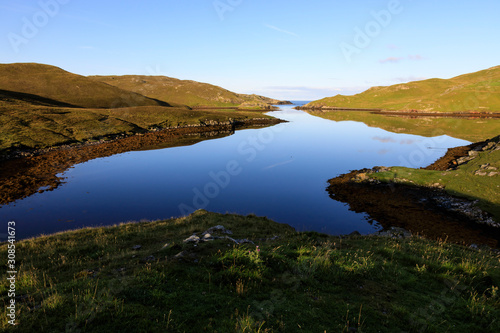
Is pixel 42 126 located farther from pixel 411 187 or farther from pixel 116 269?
pixel 411 187

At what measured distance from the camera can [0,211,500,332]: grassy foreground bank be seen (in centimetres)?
577

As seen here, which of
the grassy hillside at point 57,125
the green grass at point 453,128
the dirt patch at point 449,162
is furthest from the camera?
the green grass at point 453,128

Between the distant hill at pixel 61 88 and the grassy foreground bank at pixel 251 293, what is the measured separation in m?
160

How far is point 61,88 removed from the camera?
477 feet

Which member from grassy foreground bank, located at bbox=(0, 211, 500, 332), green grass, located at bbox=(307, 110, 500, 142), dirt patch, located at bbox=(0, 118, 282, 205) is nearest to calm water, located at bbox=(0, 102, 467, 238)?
dirt patch, located at bbox=(0, 118, 282, 205)

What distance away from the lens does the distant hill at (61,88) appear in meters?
135

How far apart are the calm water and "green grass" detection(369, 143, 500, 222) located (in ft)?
33.6

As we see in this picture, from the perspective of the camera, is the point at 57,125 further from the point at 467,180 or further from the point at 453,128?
the point at 453,128

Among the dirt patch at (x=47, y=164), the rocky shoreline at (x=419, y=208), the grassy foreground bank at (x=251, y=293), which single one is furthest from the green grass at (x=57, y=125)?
the rocky shoreline at (x=419, y=208)

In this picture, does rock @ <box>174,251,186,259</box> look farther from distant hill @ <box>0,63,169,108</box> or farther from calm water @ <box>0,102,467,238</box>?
distant hill @ <box>0,63,169,108</box>

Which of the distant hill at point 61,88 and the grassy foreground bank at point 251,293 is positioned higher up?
the distant hill at point 61,88

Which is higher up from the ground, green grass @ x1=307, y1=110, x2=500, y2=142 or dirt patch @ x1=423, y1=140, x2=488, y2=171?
green grass @ x1=307, y1=110, x2=500, y2=142

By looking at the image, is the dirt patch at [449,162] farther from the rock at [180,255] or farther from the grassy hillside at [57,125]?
the grassy hillside at [57,125]

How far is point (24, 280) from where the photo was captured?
7.58m
